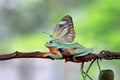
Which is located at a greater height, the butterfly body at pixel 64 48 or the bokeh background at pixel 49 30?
the bokeh background at pixel 49 30

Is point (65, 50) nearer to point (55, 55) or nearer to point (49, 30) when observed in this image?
point (55, 55)

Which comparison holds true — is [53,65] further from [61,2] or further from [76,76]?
[61,2]

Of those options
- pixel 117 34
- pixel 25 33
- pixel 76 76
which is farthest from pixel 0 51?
pixel 117 34

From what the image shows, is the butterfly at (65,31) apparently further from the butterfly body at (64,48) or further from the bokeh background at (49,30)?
the bokeh background at (49,30)

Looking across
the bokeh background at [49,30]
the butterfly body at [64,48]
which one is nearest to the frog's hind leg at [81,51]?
the butterfly body at [64,48]

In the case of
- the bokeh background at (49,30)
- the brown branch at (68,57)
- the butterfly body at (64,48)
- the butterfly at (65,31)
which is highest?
the bokeh background at (49,30)

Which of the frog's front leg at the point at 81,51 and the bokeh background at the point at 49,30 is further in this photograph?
the bokeh background at the point at 49,30

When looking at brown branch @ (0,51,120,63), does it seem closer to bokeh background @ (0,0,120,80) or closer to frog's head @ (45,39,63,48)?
frog's head @ (45,39,63,48)

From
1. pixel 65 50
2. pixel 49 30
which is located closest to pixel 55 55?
pixel 65 50
